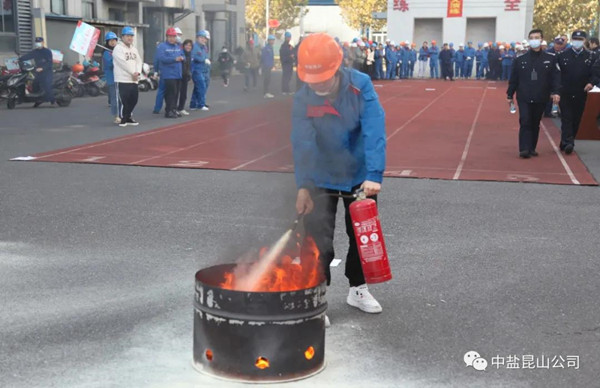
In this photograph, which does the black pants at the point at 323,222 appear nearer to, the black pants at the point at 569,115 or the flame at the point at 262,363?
the flame at the point at 262,363

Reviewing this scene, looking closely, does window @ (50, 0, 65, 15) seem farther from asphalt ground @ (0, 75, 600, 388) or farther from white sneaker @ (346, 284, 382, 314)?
white sneaker @ (346, 284, 382, 314)

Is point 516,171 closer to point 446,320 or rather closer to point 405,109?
point 446,320

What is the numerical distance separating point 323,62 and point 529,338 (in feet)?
6.63

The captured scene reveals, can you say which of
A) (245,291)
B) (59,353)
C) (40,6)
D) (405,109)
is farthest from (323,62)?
(40,6)

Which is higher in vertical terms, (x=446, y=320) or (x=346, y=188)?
(x=346, y=188)

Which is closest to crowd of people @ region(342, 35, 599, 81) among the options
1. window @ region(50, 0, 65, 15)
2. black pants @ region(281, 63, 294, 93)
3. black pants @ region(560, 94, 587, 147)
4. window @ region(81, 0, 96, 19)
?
window @ region(81, 0, 96, 19)

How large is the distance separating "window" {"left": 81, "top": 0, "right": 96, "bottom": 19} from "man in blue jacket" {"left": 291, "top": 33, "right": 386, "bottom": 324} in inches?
1291

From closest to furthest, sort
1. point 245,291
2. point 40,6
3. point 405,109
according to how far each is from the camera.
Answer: point 245,291, point 405,109, point 40,6

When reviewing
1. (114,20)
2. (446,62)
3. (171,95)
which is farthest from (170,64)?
(446,62)

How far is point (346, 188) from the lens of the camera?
512cm

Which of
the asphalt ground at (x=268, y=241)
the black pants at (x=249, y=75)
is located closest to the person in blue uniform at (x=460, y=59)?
the black pants at (x=249, y=75)

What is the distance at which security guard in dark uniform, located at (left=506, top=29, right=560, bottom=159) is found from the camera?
12.8m

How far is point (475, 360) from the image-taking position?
4.55m

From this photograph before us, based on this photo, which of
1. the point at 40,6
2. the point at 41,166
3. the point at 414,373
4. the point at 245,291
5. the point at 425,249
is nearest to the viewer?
the point at 245,291
